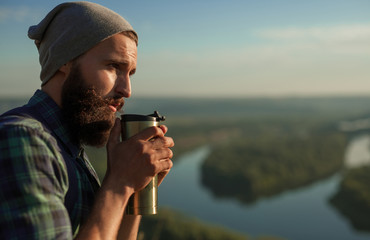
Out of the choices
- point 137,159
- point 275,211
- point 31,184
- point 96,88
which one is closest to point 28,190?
point 31,184

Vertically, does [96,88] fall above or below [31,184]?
above

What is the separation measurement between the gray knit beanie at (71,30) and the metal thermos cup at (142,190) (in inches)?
11.6

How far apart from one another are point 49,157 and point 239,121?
100 m

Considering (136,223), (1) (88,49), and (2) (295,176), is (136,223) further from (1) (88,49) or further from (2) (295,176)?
(2) (295,176)

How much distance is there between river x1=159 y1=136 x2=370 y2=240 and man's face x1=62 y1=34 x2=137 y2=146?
32931 mm

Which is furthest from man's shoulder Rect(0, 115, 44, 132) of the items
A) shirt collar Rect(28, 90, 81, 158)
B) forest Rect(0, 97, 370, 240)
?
forest Rect(0, 97, 370, 240)

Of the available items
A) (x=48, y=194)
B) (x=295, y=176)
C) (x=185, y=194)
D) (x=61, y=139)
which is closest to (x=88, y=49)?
(x=61, y=139)

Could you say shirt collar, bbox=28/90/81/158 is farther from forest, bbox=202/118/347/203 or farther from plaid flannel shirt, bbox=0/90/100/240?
forest, bbox=202/118/347/203

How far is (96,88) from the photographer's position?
131 cm

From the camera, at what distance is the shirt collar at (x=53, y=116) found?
125 centimetres

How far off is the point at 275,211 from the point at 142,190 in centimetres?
3762

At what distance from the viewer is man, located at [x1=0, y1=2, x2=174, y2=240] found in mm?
967

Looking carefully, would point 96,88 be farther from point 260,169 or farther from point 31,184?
point 260,169

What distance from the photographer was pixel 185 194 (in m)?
40.0
